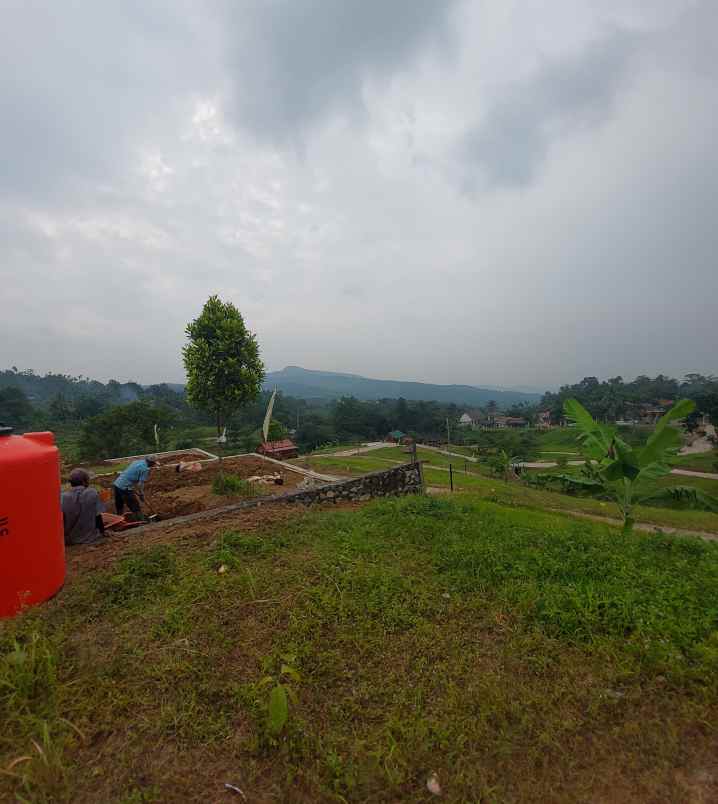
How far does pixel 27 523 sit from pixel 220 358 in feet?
15.7

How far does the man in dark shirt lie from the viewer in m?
4.57

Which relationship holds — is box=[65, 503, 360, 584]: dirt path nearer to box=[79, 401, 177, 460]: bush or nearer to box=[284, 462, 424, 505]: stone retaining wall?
box=[284, 462, 424, 505]: stone retaining wall

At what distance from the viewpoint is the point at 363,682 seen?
249 cm

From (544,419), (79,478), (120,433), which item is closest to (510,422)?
(544,419)

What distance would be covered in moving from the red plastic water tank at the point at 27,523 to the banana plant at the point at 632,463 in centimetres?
717

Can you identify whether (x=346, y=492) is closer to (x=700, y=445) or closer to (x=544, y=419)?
(x=700, y=445)

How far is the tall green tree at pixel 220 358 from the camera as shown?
24.0 feet

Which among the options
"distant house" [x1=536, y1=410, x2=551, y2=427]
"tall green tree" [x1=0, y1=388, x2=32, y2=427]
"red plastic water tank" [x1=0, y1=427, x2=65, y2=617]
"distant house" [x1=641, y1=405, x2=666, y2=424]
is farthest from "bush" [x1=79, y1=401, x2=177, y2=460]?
"distant house" [x1=641, y1=405, x2=666, y2=424]

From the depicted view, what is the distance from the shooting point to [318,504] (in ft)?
22.6

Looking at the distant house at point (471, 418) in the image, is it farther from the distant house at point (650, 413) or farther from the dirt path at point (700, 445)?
the dirt path at point (700, 445)

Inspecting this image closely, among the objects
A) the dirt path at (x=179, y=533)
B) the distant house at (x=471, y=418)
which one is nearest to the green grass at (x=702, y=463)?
the dirt path at (x=179, y=533)

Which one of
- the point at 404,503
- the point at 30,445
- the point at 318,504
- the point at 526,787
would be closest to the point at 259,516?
the point at 318,504

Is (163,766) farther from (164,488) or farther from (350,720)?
(164,488)

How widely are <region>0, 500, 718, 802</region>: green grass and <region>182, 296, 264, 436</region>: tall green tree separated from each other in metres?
3.97
